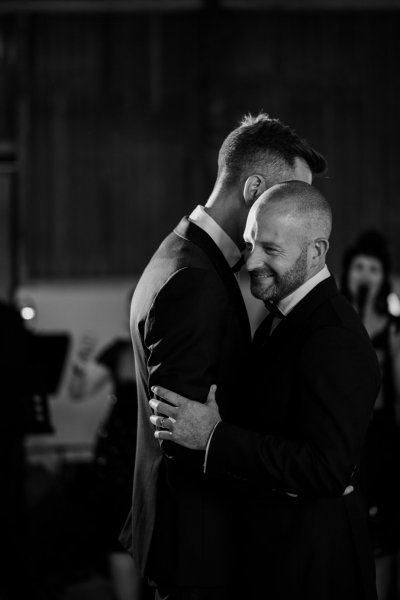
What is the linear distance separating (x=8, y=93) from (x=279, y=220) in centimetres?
510

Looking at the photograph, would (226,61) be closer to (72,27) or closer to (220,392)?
(72,27)

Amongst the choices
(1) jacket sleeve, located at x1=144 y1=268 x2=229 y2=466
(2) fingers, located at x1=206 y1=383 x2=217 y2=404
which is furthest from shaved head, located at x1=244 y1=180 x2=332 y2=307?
(2) fingers, located at x1=206 y1=383 x2=217 y2=404

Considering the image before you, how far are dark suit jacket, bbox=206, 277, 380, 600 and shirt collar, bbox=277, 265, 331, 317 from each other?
0.05 feet

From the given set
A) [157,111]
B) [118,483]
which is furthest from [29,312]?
[118,483]

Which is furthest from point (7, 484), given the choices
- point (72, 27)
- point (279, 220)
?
point (72, 27)

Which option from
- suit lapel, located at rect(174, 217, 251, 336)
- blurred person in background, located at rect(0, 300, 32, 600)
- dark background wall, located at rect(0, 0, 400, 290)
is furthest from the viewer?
dark background wall, located at rect(0, 0, 400, 290)

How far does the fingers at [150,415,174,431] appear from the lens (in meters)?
1.89

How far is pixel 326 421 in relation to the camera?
5.79 ft

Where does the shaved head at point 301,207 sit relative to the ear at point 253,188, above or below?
below

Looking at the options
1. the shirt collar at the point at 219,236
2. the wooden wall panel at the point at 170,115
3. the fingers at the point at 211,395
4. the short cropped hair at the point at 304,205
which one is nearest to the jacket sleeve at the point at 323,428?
the fingers at the point at 211,395

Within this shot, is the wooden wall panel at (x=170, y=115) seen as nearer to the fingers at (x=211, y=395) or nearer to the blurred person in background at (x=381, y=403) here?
the blurred person in background at (x=381, y=403)

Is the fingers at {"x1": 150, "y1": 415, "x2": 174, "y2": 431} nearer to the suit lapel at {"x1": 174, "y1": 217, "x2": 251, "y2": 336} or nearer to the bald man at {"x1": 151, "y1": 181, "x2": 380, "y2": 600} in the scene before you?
the bald man at {"x1": 151, "y1": 181, "x2": 380, "y2": 600}

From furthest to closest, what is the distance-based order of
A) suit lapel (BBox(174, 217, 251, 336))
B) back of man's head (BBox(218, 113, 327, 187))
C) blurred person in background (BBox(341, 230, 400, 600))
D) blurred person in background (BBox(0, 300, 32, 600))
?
blurred person in background (BBox(0, 300, 32, 600))
blurred person in background (BBox(341, 230, 400, 600))
back of man's head (BBox(218, 113, 327, 187))
suit lapel (BBox(174, 217, 251, 336))

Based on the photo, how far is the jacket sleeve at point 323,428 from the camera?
177cm
